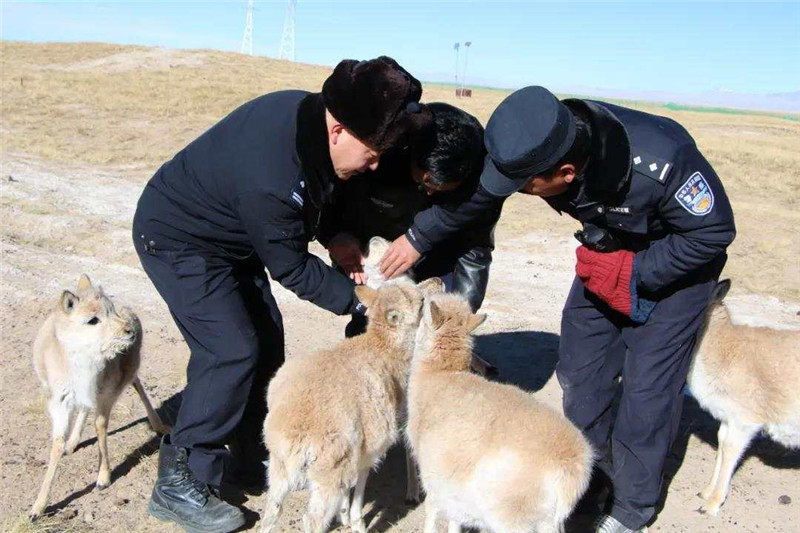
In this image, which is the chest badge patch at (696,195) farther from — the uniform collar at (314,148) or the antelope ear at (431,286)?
the uniform collar at (314,148)

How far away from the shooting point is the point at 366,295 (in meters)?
5.34

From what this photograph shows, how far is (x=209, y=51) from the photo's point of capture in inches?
2314

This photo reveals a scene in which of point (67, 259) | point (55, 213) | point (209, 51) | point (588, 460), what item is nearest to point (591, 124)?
point (588, 460)

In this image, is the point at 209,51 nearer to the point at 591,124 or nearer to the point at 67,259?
the point at 67,259

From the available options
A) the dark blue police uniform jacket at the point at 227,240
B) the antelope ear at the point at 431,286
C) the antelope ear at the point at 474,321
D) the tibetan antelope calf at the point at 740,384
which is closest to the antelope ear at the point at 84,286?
the dark blue police uniform jacket at the point at 227,240

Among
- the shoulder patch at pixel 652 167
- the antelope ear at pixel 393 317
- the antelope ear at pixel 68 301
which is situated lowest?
the antelope ear at pixel 68 301

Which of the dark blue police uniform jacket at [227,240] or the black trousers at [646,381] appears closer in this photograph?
the dark blue police uniform jacket at [227,240]

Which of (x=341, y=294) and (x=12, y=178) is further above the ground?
(x=341, y=294)

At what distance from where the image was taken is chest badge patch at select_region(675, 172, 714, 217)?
4.43 metres

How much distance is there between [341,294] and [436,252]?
1.35 meters

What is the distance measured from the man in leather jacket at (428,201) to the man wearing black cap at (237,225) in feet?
1.69

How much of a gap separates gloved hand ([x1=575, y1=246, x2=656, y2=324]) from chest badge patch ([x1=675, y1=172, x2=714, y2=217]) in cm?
56

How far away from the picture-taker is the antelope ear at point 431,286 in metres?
5.69

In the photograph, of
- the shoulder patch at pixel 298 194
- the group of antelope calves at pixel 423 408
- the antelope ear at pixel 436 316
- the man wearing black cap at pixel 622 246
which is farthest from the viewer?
the antelope ear at pixel 436 316
